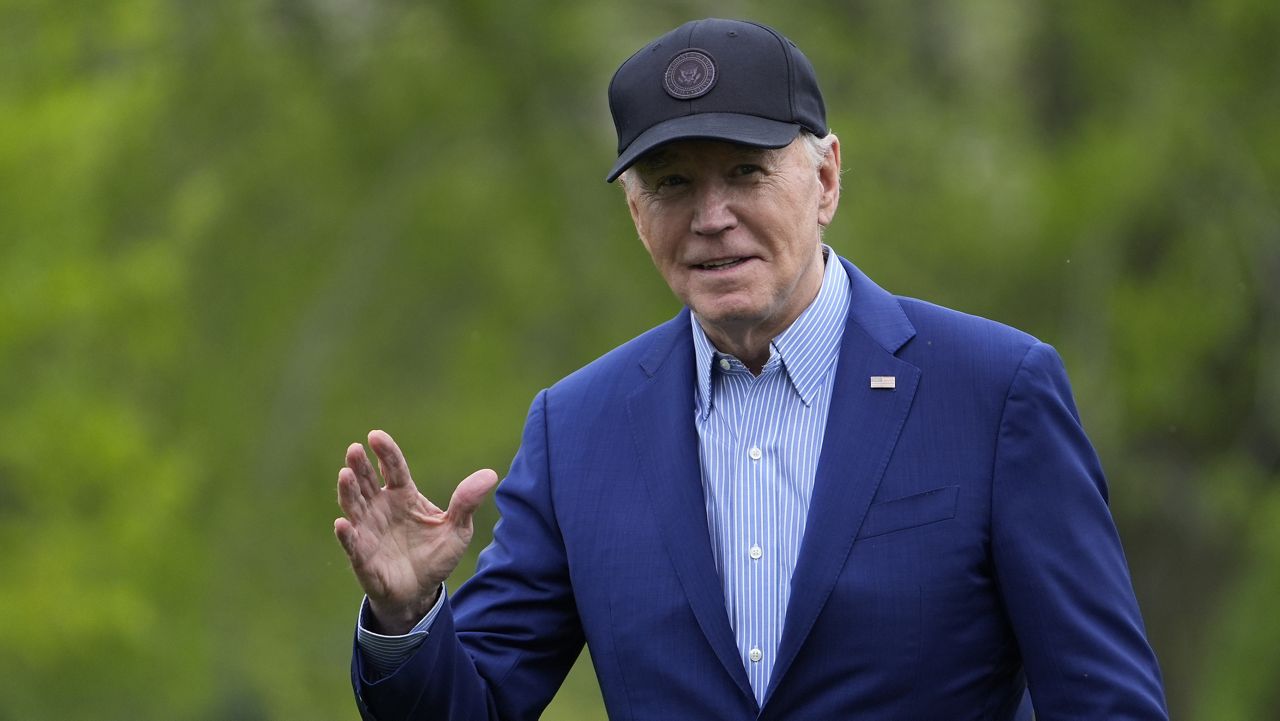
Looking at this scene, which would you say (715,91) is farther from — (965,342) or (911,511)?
(911,511)

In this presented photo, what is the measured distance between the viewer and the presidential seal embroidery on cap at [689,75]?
3.35 meters

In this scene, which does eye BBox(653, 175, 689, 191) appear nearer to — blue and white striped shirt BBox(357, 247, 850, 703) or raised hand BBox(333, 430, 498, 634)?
blue and white striped shirt BBox(357, 247, 850, 703)

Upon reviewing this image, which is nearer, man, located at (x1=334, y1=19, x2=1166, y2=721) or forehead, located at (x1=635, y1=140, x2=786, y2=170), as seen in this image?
man, located at (x1=334, y1=19, x2=1166, y2=721)

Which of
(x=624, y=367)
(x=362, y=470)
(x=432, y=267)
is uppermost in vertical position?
(x=432, y=267)

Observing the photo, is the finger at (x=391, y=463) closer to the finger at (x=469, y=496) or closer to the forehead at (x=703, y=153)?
the finger at (x=469, y=496)

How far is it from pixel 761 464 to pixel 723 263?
0.33 metres

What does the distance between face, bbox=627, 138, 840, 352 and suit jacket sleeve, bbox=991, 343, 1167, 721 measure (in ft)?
1.46

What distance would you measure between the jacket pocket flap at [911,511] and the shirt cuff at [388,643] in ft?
2.24

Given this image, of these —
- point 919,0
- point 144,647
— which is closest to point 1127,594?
point 144,647

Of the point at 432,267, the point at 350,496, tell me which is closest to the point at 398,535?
the point at 350,496

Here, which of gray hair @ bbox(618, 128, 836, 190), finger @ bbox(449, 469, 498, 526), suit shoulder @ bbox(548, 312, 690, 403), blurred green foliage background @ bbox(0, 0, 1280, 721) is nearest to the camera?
finger @ bbox(449, 469, 498, 526)

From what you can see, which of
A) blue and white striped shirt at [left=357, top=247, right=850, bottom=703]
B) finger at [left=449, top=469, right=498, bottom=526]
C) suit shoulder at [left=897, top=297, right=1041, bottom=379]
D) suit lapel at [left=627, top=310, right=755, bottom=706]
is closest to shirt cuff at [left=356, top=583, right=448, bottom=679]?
blue and white striped shirt at [left=357, top=247, right=850, bottom=703]

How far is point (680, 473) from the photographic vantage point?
3.40 meters

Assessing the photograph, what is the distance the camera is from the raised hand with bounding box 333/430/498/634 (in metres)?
3.27
